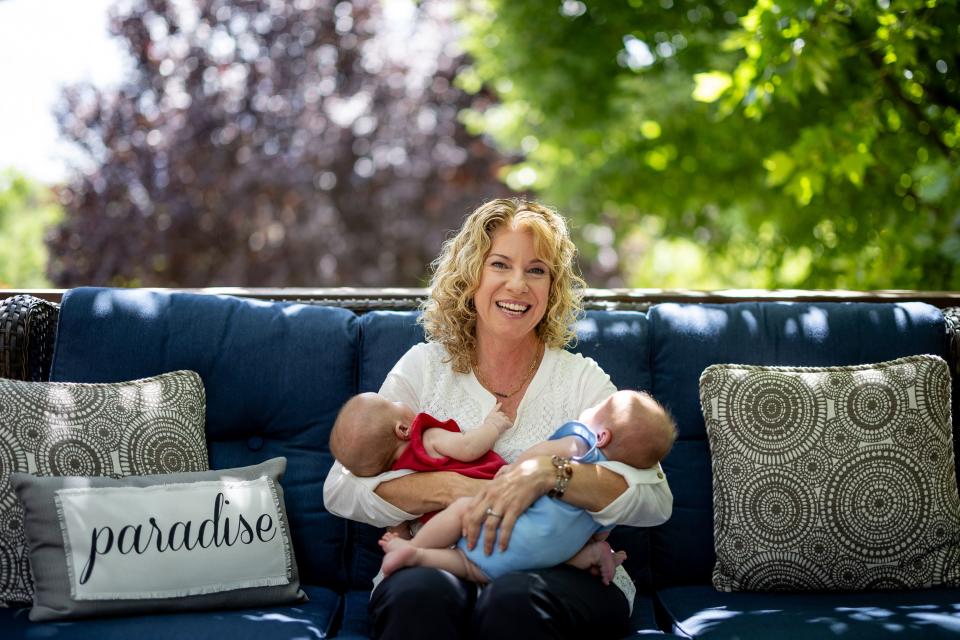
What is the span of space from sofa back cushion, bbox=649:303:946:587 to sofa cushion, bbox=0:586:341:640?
0.99 metres

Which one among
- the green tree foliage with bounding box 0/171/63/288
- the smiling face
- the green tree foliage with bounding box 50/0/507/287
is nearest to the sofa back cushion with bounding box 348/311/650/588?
the smiling face

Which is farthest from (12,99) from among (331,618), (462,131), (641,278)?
(331,618)

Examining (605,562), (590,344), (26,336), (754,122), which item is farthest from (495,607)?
(754,122)

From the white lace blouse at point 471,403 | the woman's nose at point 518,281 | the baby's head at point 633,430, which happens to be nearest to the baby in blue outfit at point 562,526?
the baby's head at point 633,430

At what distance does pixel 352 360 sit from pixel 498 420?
584mm

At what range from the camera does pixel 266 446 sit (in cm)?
255

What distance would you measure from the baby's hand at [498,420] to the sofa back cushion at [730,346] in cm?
58

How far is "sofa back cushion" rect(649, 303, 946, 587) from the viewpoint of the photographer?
2.52 m

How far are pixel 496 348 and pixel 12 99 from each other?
7999mm

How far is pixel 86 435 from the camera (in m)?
2.25

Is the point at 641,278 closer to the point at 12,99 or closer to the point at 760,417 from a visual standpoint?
Answer: the point at 12,99

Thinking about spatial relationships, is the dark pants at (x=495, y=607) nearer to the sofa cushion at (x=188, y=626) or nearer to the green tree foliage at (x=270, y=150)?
the sofa cushion at (x=188, y=626)

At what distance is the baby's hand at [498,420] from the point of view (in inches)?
86.6

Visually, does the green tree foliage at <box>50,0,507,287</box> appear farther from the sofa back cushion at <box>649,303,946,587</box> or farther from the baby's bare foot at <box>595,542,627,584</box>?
the baby's bare foot at <box>595,542,627,584</box>
